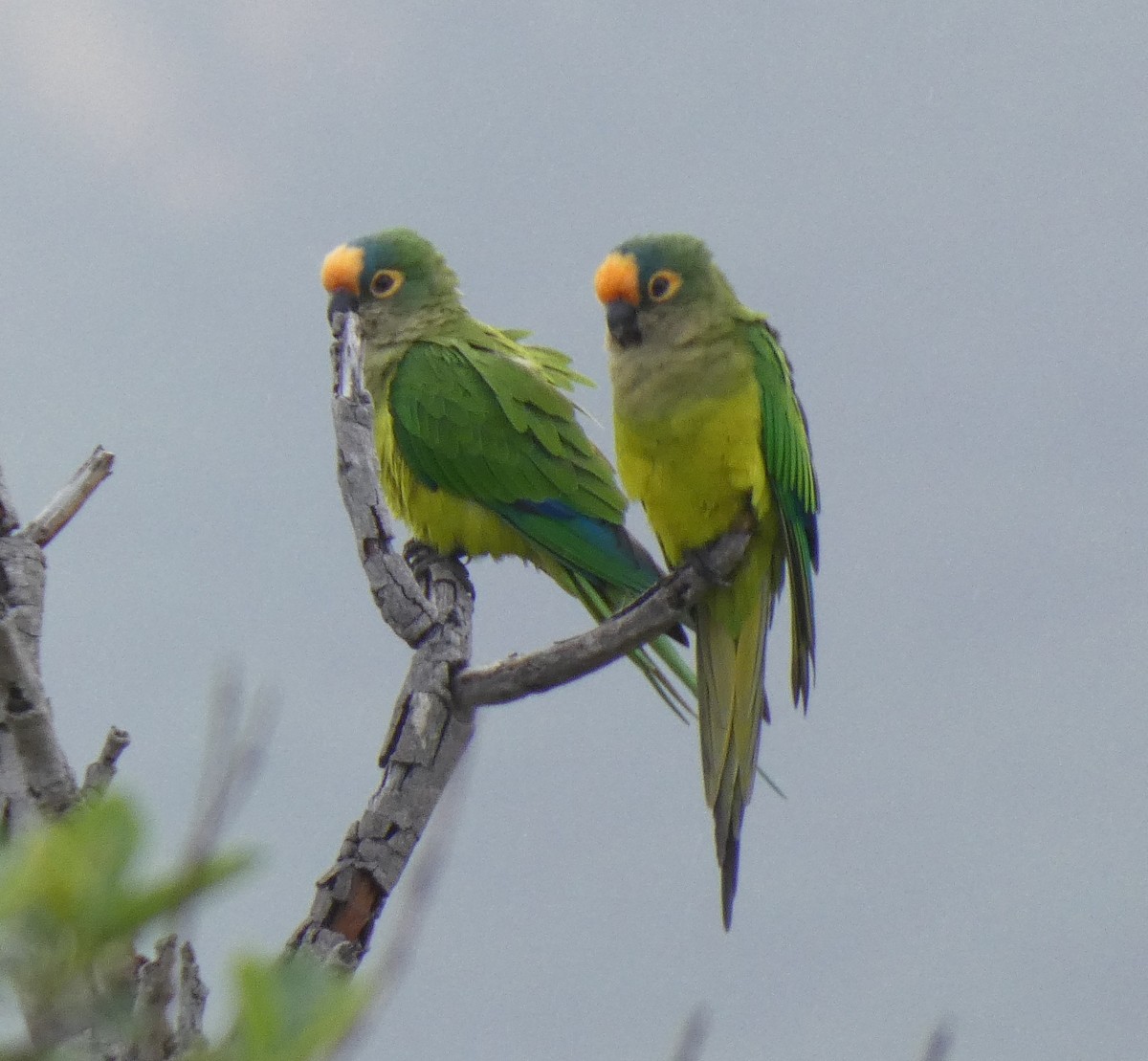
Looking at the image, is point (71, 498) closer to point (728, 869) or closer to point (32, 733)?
point (32, 733)

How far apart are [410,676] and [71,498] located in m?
0.84

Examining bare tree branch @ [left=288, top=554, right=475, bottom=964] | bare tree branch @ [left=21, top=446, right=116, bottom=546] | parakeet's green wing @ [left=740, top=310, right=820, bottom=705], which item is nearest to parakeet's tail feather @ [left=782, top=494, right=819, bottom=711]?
parakeet's green wing @ [left=740, top=310, right=820, bottom=705]

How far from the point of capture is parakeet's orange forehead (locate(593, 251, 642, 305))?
3680 millimetres

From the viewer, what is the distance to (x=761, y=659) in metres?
3.60

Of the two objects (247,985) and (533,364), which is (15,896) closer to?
(247,985)

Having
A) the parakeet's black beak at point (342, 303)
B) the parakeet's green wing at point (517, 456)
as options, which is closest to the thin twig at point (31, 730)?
the parakeet's green wing at point (517, 456)

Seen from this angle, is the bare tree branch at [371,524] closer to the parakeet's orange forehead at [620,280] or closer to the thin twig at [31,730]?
the parakeet's orange forehead at [620,280]

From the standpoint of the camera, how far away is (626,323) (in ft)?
12.0

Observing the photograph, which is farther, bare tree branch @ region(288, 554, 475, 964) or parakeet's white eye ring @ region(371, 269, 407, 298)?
parakeet's white eye ring @ region(371, 269, 407, 298)

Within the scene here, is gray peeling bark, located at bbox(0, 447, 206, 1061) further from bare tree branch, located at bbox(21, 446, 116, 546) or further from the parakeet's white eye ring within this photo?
the parakeet's white eye ring

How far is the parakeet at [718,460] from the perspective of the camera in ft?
11.3

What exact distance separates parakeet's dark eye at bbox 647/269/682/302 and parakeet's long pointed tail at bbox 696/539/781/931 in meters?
0.66

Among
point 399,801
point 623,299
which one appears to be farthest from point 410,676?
point 623,299

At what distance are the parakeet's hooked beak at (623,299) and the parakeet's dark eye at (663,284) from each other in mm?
37
